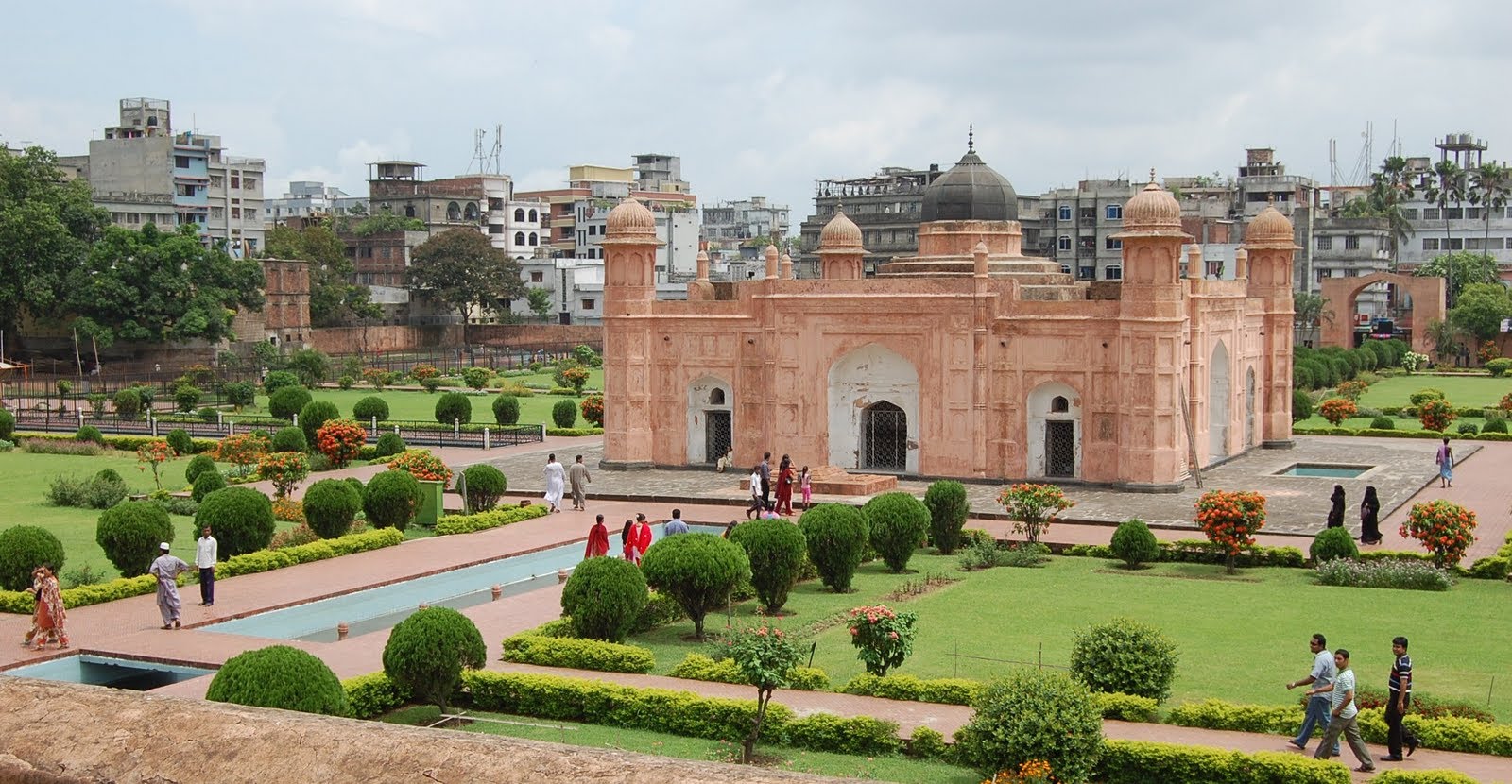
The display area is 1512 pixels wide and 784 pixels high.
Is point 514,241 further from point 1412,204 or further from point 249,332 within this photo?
point 1412,204

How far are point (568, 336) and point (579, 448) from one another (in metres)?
41.8

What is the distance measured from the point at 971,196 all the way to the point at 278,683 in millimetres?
25062

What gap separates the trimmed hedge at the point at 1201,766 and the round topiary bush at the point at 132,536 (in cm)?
1366

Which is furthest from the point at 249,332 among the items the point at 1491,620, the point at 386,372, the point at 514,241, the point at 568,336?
the point at 1491,620

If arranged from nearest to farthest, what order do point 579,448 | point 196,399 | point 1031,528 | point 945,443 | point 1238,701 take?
point 1238,701, point 1031,528, point 945,443, point 579,448, point 196,399

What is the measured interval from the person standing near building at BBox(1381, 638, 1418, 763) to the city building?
215ft

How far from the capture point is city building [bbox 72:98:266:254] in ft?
246

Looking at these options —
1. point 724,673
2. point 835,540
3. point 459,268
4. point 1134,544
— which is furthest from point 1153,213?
point 459,268

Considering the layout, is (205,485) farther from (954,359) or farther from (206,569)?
(954,359)

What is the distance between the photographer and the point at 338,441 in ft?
114

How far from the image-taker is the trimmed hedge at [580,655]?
1705cm

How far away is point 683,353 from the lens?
34781 mm

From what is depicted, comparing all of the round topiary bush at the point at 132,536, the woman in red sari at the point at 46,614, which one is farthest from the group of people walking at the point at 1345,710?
the round topiary bush at the point at 132,536

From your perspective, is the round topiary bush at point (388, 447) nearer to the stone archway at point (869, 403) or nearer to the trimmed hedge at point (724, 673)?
the stone archway at point (869, 403)
